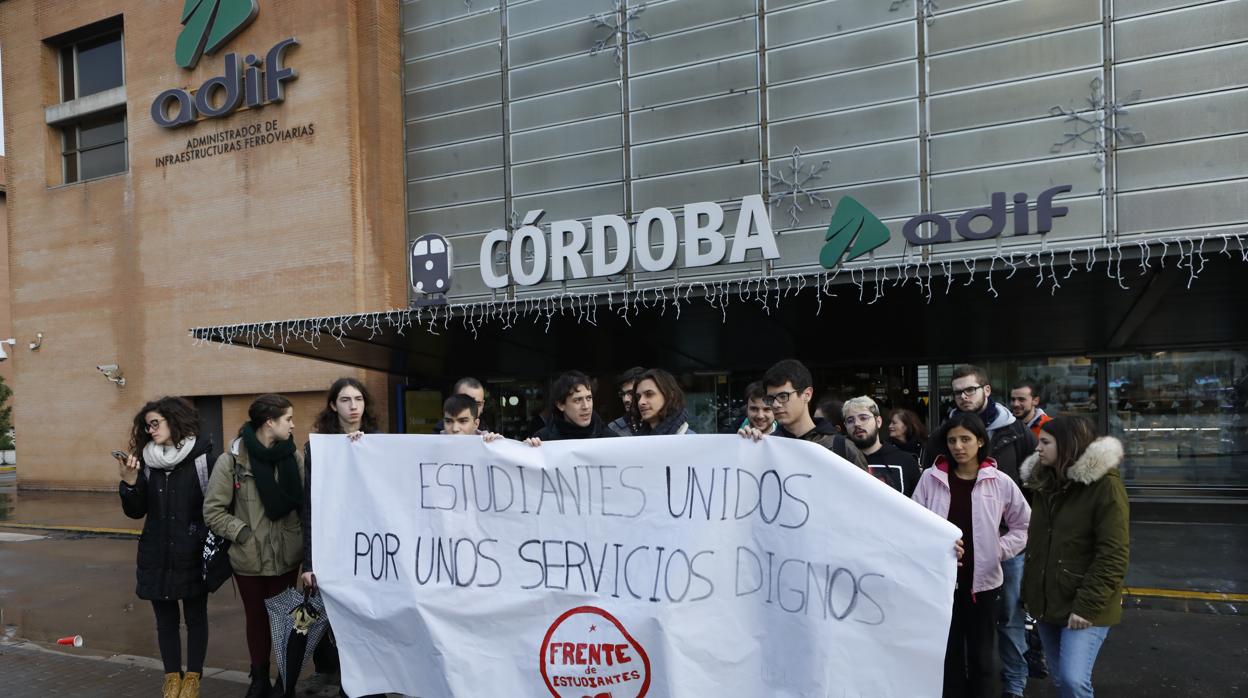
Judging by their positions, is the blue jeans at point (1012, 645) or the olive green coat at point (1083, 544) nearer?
the olive green coat at point (1083, 544)

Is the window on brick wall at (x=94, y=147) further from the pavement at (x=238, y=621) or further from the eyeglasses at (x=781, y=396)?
the eyeglasses at (x=781, y=396)

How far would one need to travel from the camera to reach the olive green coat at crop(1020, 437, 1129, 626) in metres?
3.31

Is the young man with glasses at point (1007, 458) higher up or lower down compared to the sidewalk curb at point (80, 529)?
higher up

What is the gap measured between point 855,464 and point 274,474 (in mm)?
3087

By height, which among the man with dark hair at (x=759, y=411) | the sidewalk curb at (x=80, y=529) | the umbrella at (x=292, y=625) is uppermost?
the man with dark hair at (x=759, y=411)

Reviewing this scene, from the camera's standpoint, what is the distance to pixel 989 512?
3.85 meters

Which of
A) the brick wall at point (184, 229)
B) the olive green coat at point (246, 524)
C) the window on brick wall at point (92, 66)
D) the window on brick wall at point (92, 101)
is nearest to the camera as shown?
the olive green coat at point (246, 524)

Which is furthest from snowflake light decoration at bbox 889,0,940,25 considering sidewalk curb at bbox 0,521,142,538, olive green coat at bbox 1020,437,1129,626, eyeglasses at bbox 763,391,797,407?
sidewalk curb at bbox 0,521,142,538

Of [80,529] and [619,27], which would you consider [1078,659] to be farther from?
[80,529]

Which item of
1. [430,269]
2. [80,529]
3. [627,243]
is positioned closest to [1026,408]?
[627,243]

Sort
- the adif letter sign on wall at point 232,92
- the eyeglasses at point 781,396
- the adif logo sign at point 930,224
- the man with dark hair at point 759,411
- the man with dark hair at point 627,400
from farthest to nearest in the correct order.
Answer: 1. the adif letter sign on wall at point 232,92
2. the adif logo sign at point 930,224
3. the man with dark hair at point 627,400
4. the man with dark hair at point 759,411
5. the eyeglasses at point 781,396

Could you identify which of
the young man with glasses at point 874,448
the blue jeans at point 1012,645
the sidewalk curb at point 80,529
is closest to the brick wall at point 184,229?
the sidewalk curb at point 80,529

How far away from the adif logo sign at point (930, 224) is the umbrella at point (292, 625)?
9.56m

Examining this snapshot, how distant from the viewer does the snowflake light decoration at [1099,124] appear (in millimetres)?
11281
